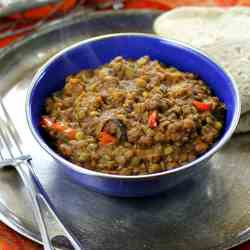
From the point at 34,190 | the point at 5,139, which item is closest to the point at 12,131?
the point at 5,139

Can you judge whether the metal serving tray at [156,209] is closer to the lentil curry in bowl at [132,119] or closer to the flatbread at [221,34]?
the lentil curry in bowl at [132,119]

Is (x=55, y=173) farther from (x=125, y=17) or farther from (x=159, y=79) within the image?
(x=125, y=17)

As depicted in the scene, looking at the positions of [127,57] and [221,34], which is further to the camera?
[221,34]

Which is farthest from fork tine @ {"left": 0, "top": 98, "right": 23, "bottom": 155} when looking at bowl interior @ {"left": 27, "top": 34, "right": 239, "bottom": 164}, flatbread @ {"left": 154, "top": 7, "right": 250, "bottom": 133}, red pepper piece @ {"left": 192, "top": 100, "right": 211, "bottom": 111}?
flatbread @ {"left": 154, "top": 7, "right": 250, "bottom": 133}

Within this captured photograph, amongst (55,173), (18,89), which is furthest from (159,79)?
(18,89)

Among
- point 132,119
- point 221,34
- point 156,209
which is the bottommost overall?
point 156,209

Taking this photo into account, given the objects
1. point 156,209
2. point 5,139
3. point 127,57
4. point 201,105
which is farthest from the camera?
point 127,57

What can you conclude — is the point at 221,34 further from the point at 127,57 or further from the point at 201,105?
the point at 201,105

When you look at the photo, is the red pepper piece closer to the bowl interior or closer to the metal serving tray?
the bowl interior
